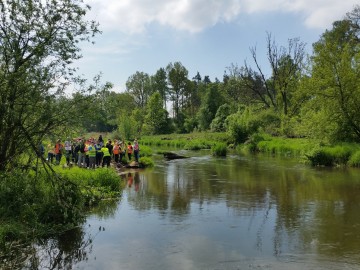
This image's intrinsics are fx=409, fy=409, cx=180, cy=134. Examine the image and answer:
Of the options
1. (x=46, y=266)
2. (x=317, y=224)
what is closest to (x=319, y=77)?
(x=317, y=224)

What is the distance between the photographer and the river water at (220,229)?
948 centimetres

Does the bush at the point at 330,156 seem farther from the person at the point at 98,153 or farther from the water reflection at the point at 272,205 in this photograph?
the person at the point at 98,153

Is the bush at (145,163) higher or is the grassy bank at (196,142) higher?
the grassy bank at (196,142)

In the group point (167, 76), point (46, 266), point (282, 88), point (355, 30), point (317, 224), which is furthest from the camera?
point (167, 76)

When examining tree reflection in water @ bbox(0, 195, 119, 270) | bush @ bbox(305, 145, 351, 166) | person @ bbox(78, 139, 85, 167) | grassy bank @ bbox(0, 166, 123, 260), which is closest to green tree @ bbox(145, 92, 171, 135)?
bush @ bbox(305, 145, 351, 166)

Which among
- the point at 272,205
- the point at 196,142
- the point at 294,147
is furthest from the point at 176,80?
the point at 272,205

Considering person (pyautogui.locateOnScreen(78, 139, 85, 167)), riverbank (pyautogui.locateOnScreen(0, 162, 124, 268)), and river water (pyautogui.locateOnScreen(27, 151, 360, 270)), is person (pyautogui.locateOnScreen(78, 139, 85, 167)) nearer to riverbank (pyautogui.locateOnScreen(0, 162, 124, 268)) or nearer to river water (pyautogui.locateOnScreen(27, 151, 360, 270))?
river water (pyautogui.locateOnScreen(27, 151, 360, 270))

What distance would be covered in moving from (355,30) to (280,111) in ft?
51.6

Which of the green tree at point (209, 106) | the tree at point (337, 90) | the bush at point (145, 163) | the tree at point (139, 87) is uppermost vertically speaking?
the tree at point (139, 87)

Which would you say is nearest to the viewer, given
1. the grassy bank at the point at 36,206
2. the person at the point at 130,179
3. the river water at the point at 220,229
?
the river water at the point at 220,229

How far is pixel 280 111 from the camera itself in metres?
58.2

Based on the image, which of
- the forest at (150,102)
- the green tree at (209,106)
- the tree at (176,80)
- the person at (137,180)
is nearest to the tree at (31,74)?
the forest at (150,102)

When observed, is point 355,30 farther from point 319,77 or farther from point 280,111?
point 319,77

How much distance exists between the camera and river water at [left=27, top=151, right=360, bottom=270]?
31.1 feet
